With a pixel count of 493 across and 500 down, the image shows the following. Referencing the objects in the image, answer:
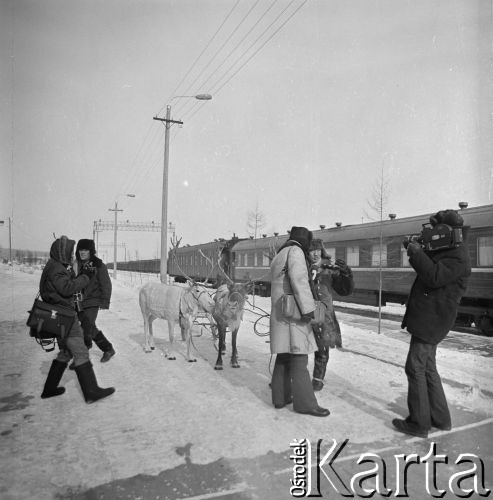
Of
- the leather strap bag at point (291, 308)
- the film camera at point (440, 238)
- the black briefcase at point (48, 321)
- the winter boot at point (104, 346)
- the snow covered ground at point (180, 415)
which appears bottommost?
the snow covered ground at point (180, 415)

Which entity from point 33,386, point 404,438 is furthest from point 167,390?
point 404,438

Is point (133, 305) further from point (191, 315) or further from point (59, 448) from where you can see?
point (59, 448)

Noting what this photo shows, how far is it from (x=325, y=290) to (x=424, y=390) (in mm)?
1559

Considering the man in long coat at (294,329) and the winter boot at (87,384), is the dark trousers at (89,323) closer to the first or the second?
the winter boot at (87,384)

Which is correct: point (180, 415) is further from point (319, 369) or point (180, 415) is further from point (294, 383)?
point (319, 369)

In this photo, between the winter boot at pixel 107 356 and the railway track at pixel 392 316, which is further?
the railway track at pixel 392 316

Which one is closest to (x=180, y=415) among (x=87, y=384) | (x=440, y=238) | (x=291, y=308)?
(x=87, y=384)

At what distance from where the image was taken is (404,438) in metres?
3.40

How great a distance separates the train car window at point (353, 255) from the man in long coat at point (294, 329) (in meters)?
10.7

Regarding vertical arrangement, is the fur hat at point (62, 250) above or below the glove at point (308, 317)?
above

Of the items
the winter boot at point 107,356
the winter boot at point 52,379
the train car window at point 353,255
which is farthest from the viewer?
the train car window at point 353,255

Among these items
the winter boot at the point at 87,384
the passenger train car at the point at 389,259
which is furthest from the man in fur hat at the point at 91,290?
the winter boot at the point at 87,384

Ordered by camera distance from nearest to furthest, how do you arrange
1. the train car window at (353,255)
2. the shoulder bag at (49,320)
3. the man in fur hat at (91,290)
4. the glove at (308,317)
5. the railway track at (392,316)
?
the glove at (308,317) → the shoulder bag at (49,320) → the man in fur hat at (91,290) → the railway track at (392,316) → the train car window at (353,255)

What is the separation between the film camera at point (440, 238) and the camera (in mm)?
3367
